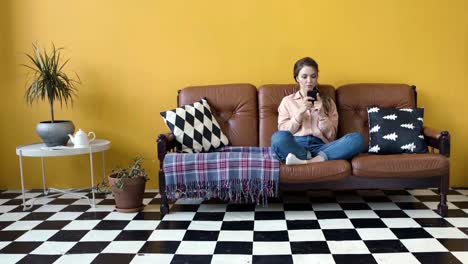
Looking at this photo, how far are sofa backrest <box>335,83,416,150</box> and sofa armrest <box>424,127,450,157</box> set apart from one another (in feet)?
1.27

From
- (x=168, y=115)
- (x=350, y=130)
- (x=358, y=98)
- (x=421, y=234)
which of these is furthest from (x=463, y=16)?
(x=168, y=115)

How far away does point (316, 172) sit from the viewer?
8.82 ft

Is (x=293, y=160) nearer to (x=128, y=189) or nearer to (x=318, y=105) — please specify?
(x=318, y=105)

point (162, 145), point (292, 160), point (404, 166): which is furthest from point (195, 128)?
point (404, 166)

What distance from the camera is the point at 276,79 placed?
11.7 ft

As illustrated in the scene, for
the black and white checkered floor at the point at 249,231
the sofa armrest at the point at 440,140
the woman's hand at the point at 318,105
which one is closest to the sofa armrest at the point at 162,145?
the black and white checkered floor at the point at 249,231

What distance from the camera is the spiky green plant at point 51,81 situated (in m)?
3.23

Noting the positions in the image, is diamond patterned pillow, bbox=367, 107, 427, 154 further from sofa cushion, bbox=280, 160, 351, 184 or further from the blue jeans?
sofa cushion, bbox=280, 160, 351, 184

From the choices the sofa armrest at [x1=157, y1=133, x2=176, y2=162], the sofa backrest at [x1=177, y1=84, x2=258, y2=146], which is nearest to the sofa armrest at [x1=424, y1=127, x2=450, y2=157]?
the sofa backrest at [x1=177, y1=84, x2=258, y2=146]

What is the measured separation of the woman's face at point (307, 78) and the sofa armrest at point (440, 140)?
0.92 meters

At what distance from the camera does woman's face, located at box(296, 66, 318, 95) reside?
3029mm

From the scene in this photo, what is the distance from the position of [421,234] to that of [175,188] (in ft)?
5.23

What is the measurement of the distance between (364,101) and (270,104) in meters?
0.76

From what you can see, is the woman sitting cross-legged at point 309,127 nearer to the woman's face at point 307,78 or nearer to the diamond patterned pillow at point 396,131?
the woman's face at point 307,78
